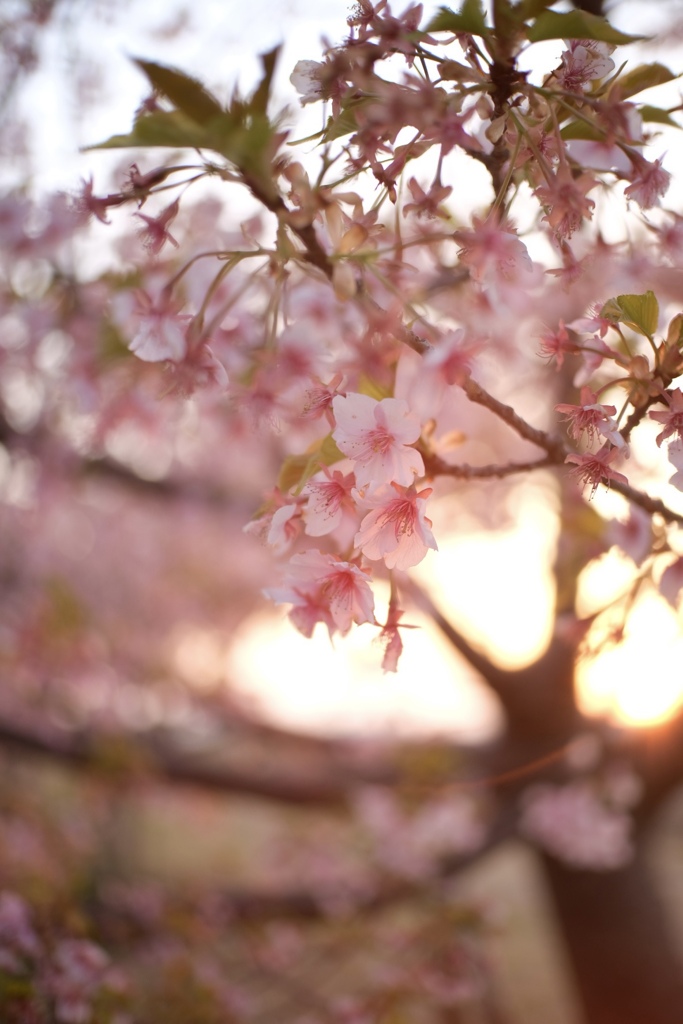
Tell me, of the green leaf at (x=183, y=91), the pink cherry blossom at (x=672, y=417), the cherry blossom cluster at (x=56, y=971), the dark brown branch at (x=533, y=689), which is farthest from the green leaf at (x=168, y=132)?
the dark brown branch at (x=533, y=689)

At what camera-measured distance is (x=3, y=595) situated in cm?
617

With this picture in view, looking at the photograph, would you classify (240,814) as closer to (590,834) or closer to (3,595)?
(3,595)

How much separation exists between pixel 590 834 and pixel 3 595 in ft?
16.7

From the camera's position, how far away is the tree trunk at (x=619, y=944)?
8.41ft

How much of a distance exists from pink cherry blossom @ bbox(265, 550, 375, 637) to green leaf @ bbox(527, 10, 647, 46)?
572 mm

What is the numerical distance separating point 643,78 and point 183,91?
1.72 ft

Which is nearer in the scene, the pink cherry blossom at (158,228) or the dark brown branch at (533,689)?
the pink cherry blossom at (158,228)

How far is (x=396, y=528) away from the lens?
76 centimetres

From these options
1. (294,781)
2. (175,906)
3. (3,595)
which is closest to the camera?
(175,906)

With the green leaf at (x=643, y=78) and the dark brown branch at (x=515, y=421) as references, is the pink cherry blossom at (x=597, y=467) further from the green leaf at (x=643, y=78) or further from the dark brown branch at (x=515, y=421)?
the green leaf at (x=643, y=78)

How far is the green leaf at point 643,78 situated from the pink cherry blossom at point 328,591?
0.62 meters

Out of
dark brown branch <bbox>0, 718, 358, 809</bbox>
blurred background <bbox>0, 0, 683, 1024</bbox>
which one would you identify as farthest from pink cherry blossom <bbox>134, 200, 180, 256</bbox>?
dark brown branch <bbox>0, 718, 358, 809</bbox>

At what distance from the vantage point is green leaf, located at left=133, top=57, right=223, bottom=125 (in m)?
0.64

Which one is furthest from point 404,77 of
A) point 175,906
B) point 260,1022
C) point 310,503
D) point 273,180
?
point 260,1022
